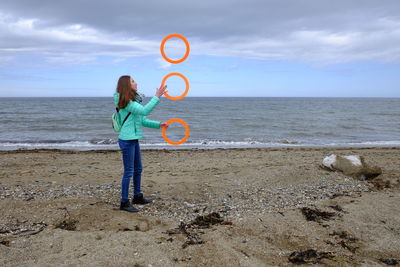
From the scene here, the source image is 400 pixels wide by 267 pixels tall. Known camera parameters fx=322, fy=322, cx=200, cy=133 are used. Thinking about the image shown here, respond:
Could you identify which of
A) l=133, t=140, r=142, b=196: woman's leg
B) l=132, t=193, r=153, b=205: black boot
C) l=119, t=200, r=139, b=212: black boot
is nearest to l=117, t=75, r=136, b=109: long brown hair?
l=133, t=140, r=142, b=196: woman's leg

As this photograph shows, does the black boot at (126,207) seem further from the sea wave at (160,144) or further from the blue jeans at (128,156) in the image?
the sea wave at (160,144)

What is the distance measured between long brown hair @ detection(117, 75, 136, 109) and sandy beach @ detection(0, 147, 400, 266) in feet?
6.04

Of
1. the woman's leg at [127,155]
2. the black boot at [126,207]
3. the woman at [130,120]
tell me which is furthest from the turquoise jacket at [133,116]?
the black boot at [126,207]

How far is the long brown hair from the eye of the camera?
5.02 meters

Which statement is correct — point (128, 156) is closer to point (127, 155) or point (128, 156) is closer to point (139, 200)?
point (127, 155)

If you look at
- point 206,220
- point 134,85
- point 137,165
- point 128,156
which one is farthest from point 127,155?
point 206,220

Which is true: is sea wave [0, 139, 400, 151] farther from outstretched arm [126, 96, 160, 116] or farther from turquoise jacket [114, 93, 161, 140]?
outstretched arm [126, 96, 160, 116]

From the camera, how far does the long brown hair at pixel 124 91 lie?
5.02 metres

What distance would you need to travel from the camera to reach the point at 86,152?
14.2 meters

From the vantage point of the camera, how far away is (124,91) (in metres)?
5.02

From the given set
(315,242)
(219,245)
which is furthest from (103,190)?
(315,242)

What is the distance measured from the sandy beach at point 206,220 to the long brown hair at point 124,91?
184cm

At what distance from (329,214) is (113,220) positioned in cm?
362

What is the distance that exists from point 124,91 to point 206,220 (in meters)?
2.44
